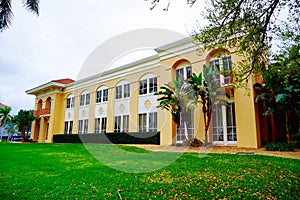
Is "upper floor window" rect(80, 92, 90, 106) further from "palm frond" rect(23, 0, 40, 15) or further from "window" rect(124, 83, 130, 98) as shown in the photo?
"palm frond" rect(23, 0, 40, 15)

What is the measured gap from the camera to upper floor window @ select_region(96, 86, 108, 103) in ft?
76.6

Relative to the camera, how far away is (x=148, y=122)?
1842 cm

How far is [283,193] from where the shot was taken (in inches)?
173

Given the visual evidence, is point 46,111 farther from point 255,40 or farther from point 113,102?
point 255,40

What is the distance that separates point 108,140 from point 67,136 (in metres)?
6.50

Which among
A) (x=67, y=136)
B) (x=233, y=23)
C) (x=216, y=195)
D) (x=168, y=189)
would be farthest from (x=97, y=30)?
(x=67, y=136)

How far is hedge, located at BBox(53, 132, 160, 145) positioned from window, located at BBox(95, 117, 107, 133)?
0.83 m

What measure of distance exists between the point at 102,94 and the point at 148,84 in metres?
7.15

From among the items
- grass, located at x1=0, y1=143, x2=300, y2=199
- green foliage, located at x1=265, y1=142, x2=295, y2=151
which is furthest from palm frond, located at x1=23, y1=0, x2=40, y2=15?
green foliage, located at x1=265, y1=142, x2=295, y2=151

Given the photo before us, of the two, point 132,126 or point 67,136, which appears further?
point 67,136

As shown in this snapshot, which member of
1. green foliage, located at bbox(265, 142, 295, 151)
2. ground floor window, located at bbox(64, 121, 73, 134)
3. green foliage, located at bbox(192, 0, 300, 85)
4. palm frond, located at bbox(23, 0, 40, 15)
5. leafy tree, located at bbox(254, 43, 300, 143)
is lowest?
green foliage, located at bbox(265, 142, 295, 151)

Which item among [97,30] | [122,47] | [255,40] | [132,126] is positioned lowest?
[132,126]

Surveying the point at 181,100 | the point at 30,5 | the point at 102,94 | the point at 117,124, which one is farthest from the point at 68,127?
the point at 30,5

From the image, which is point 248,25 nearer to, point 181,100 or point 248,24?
point 248,24
